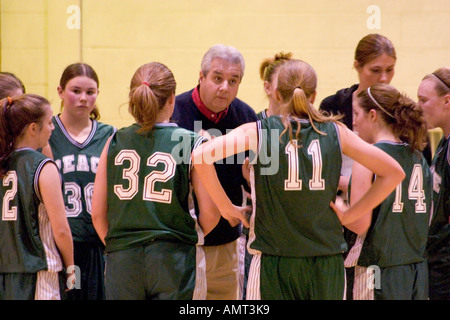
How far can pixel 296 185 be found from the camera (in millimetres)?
2695

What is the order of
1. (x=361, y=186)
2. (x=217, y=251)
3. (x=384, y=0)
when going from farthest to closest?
(x=384, y=0)
(x=217, y=251)
(x=361, y=186)

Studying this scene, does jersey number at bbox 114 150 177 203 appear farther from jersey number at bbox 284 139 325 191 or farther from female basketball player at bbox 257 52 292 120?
female basketball player at bbox 257 52 292 120

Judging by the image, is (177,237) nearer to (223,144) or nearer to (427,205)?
(223,144)

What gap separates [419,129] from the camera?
3051 millimetres

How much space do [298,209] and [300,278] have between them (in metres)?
0.33

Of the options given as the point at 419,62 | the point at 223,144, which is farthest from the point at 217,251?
the point at 419,62

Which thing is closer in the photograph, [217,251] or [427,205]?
[427,205]

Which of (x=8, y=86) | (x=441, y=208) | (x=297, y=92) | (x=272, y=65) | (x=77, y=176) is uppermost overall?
(x=272, y=65)

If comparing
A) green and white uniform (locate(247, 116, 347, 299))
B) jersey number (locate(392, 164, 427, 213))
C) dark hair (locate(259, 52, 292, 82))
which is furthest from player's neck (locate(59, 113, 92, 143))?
jersey number (locate(392, 164, 427, 213))

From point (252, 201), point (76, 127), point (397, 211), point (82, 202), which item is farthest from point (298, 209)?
point (76, 127)

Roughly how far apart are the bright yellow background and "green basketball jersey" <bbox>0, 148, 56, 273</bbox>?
2587 millimetres

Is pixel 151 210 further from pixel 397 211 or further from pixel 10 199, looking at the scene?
pixel 397 211

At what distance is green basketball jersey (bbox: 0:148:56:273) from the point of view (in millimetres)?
2891

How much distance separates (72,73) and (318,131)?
181 cm
